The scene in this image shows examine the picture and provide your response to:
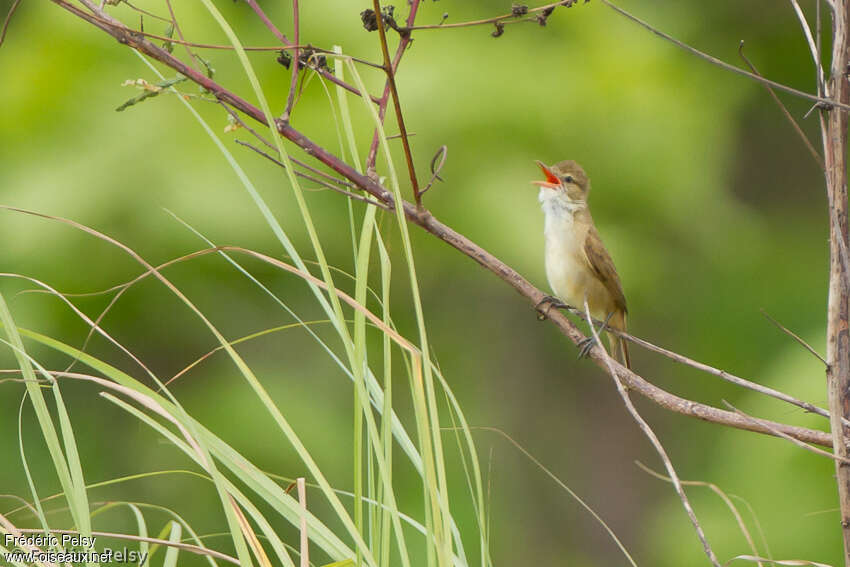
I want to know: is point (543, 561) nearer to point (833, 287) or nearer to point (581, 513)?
point (581, 513)

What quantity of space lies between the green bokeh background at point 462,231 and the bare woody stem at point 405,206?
8.67 feet

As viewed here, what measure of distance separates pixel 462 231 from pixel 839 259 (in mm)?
3152

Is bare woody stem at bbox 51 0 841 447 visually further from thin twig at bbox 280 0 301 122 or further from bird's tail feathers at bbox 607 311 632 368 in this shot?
bird's tail feathers at bbox 607 311 632 368

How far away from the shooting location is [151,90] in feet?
5.36

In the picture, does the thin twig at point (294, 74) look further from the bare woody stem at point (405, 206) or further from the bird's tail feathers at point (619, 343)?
the bird's tail feathers at point (619, 343)

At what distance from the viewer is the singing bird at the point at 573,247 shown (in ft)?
12.3

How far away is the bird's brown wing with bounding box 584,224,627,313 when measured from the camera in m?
3.78

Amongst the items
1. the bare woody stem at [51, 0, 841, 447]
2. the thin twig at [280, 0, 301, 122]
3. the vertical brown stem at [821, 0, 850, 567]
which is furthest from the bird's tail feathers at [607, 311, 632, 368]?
the thin twig at [280, 0, 301, 122]

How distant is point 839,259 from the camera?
5.20 feet

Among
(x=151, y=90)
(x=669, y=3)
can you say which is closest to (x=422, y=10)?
(x=669, y=3)

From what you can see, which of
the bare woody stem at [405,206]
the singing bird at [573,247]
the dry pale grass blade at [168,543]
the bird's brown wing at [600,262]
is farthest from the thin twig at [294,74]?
the bird's brown wing at [600,262]

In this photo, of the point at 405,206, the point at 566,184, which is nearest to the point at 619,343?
the point at 566,184

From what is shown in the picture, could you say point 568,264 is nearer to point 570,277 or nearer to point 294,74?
point 570,277

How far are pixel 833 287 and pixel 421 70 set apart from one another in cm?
337
